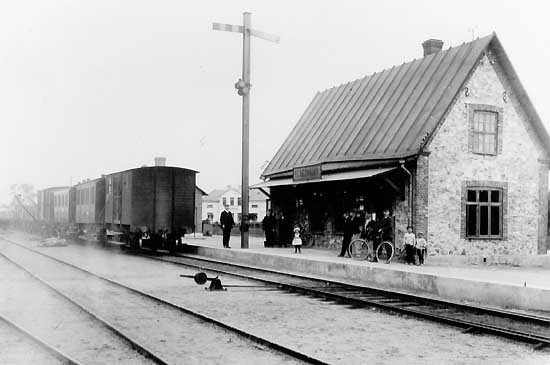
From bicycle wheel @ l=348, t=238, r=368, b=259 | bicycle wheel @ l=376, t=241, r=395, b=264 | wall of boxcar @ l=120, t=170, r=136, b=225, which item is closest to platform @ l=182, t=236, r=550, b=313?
bicycle wheel @ l=376, t=241, r=395, b=264

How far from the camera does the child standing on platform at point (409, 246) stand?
54.5 ft

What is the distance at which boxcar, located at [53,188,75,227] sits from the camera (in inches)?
1271

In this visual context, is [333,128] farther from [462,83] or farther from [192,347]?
[192,347]

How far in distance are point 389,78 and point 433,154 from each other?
16.7 feet

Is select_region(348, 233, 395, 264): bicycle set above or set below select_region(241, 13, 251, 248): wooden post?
below

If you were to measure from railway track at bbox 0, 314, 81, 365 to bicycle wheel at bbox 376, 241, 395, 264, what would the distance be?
436 inches

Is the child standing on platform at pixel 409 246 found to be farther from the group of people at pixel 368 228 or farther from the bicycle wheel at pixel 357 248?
the bicycle wheel at pixel 357 248

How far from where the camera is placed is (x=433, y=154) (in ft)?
60.4

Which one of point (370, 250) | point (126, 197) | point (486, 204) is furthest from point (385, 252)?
point (126, 197)

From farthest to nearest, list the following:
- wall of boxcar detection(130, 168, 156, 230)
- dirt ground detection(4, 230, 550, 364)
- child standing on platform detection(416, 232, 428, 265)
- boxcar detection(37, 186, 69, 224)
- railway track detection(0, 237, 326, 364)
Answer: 1. boxcar detection(37, 186, 69, 224)
2. wall of boxcar detection(130, 168, 156, 230)
3. child standing on platform detection(416, 232, 428, 265)
4. dirt ground detection(4, 230, 550, 364)
5. railway track detection(0, 237, 326, 364)

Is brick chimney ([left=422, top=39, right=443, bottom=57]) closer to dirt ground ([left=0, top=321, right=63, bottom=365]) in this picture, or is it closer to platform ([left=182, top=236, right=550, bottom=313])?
platform ([left=182, top=236, right=550, bottom=313])

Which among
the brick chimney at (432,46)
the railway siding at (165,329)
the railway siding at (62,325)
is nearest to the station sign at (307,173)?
the brick chimney at (432,46)

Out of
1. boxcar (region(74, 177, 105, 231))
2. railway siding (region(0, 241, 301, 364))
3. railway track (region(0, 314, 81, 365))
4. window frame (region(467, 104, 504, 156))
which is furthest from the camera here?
boxcar (region(74, 177, 105, 231))

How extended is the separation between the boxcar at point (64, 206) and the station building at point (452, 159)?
50.4 feet
